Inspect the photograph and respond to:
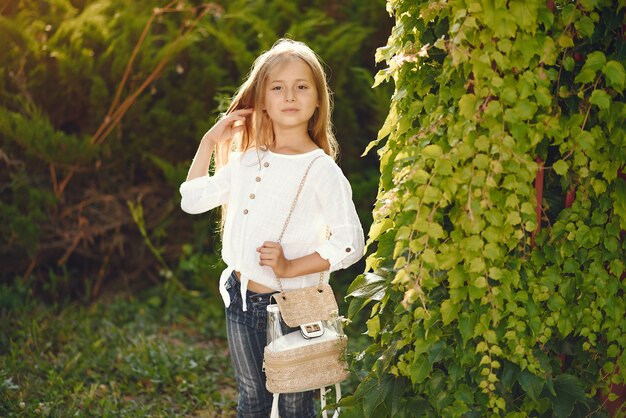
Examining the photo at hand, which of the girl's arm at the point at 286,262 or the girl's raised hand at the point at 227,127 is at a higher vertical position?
the girl's raised hand at the point at 227,127

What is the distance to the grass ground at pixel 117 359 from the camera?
4.01 m

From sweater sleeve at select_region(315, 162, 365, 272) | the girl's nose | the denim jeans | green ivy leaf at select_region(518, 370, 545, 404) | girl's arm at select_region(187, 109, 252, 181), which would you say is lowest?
the denim jeans

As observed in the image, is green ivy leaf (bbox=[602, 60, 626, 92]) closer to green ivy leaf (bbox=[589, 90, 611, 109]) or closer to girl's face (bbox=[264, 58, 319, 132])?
green ivy leaf (bbox=[589, 90, 611, 109])

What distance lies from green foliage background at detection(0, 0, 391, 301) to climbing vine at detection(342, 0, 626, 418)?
2757 millimetres

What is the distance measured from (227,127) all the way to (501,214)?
1194 mm

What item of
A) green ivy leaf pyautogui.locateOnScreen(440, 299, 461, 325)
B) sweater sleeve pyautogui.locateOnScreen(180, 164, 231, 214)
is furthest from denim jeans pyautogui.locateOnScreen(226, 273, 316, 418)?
green ivy leaf pyautogui.locateOnScreen(440, 299, 461, 325)

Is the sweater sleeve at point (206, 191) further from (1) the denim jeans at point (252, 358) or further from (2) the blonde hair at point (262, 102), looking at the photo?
(1) the denim jeans at point (252, 358)

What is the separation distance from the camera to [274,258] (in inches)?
110

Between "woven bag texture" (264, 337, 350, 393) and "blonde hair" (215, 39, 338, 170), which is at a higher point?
"blonde hair" (215, 39, 338, 170)

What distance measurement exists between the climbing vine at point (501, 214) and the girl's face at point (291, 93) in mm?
433

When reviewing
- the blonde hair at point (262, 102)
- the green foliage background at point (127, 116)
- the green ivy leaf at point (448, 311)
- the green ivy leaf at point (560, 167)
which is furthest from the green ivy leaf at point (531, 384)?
the green foliage background at point (127, 116)

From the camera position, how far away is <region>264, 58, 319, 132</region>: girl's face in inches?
116

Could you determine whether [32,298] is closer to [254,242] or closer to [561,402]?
[254,242]

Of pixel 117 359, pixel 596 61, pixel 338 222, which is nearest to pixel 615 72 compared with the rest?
pixel 596 61
